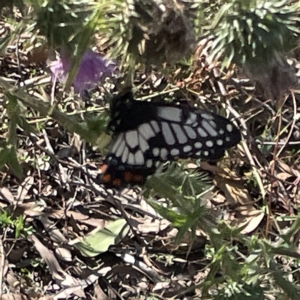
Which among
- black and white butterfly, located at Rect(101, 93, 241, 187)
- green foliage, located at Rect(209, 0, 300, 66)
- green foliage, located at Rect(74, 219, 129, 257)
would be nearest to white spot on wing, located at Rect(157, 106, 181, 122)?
black and white butterfly, located at Rect(101, 93, 241, 187)

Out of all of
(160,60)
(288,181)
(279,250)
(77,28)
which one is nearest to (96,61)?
(77,28)

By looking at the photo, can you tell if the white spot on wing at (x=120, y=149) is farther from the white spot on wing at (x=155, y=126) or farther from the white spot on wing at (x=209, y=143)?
the white spot on wing at (x=209, y=143)

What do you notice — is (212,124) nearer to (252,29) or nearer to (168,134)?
(168,134)

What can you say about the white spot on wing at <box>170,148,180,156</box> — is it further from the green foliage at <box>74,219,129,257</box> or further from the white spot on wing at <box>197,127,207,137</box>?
the green foliage at <box>74,219,129,257</box>

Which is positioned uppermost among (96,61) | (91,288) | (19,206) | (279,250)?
(96,61)

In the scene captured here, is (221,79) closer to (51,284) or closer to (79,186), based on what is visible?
(79,186)

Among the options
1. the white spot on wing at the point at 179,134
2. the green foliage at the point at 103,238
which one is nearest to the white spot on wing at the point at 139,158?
the white spot on wing at the point at 179,134

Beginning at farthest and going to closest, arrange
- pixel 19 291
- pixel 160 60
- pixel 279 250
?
pixel 19 291, pixel 279 250, pixel 160 60
